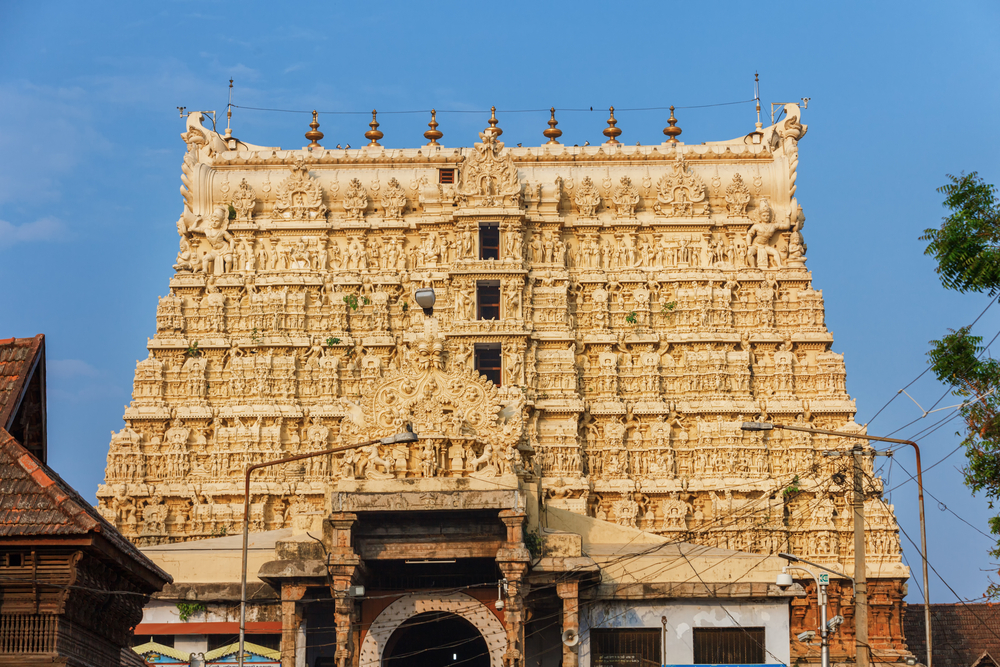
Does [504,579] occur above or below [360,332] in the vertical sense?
below

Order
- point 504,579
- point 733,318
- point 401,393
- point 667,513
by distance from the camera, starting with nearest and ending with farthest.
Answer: point 504,579 → point 401,393 → point 667,513 → point 733,318

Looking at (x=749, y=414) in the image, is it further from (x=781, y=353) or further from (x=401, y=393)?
(x=401, y=393)

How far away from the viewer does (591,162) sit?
204 feet

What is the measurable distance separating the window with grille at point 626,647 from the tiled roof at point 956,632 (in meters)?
16.8

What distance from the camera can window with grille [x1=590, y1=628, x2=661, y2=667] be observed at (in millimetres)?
40719

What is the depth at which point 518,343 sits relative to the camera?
56.4 m

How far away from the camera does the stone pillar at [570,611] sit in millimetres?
39219

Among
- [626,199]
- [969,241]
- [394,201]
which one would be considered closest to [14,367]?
[969,241]

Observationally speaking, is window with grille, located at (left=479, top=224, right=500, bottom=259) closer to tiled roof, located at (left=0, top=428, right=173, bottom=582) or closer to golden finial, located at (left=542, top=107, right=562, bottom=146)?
golden finial, located at (left=542, top=107, right=562, bottom=146)

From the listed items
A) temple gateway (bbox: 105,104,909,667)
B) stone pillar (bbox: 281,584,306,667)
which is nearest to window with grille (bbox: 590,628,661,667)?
temple gateway (bbox: 105,104,909,667)

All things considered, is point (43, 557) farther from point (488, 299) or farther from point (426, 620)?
point (488, 299)

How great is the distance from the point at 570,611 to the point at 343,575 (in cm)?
615

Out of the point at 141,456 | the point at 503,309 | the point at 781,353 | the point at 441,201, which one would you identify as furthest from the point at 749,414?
the point at 141,456

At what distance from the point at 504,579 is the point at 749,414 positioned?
20591 mm
